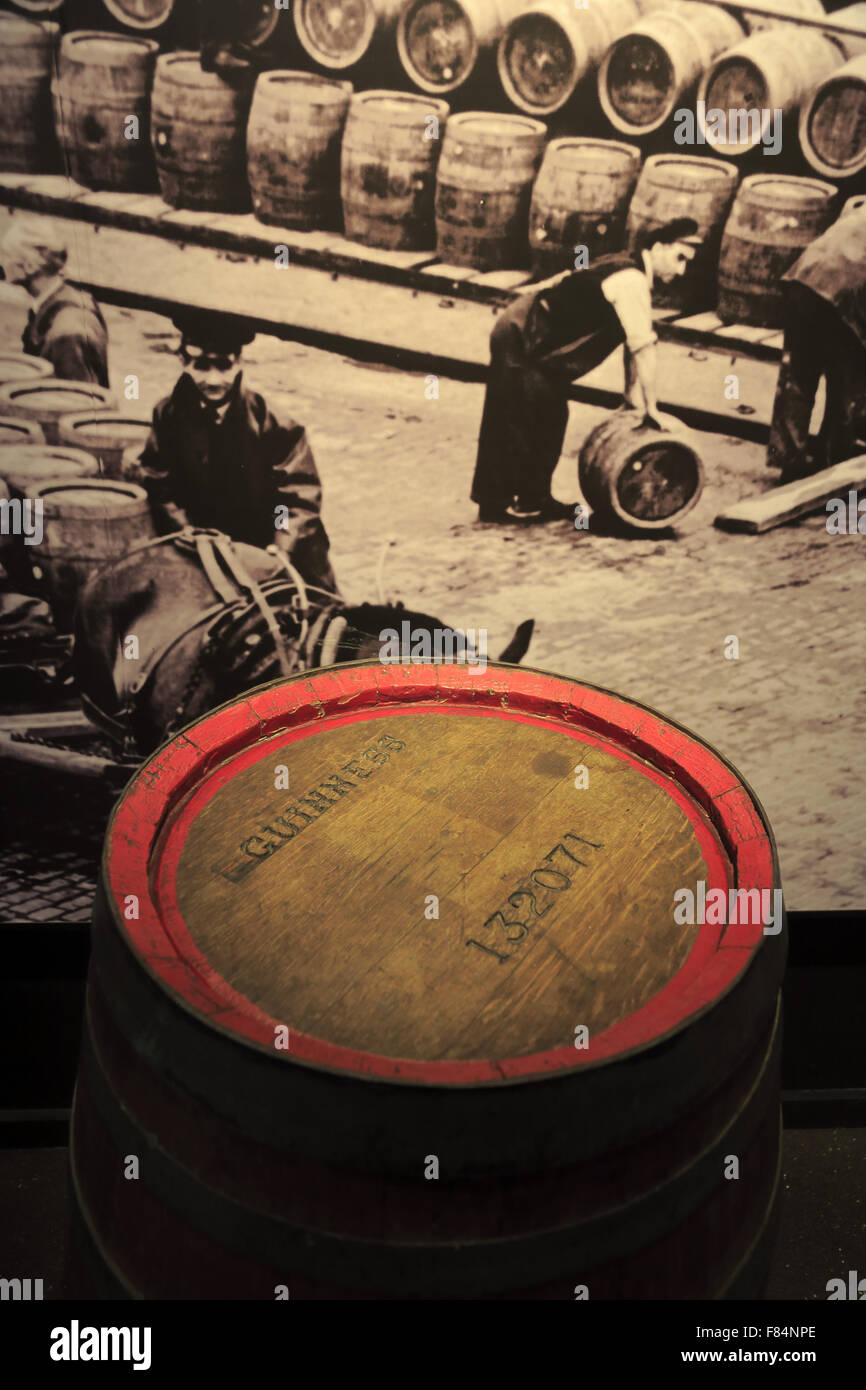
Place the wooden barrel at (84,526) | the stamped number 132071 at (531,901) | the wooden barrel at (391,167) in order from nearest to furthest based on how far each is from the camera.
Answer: the stamped number 132071 at (531,901), the wooden barrel at (391,167), the wooden barrel at (84,526)

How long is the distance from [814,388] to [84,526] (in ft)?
5.80

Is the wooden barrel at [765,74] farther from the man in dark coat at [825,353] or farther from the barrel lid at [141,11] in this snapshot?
the barrel lid at [141,11]

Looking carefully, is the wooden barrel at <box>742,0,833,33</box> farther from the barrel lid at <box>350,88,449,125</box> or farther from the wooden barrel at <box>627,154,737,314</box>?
the barrel lid at <box>350,88,449,125</box>

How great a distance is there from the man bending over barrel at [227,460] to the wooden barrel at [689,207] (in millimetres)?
914

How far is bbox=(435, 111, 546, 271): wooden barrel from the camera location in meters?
2.46

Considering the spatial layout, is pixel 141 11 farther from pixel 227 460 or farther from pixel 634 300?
pixel 634 300

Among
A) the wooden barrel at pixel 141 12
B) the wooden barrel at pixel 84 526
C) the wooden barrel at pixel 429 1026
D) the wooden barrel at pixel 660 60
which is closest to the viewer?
the wooden barrel at pixel 429 1026

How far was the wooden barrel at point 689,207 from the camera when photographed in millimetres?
2479

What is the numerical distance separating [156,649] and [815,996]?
2.08m

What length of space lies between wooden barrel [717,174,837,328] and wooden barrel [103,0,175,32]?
1278mm

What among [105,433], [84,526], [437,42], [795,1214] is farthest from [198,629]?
[795,1214]

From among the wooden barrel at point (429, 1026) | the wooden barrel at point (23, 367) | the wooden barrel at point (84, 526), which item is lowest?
the wooden barrel at point (429, 1026)

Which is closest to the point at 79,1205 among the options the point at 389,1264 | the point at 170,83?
the point at 389,1264

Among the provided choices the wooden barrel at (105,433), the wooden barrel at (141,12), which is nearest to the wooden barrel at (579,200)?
the wooden barrel at (141,12)
